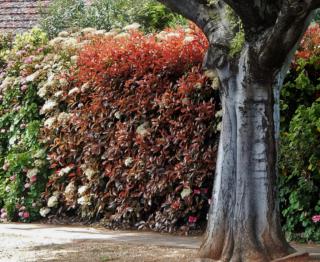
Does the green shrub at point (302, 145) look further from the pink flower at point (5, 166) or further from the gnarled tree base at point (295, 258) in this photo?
the pink flower at point (5, 166)

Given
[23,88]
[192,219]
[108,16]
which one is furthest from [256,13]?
[108,16]

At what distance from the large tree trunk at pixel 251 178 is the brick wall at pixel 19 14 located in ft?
30.7

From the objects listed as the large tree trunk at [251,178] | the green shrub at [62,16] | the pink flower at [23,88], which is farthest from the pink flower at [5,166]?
the large tree trunk at [251,178]

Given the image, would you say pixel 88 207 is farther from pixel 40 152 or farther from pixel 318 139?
pixel 318 139

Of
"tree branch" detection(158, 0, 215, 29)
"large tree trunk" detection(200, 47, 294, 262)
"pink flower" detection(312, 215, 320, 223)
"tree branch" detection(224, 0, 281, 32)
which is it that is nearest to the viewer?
"tree branch" detection(224, 0, 281, 32)

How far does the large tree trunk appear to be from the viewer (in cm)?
708

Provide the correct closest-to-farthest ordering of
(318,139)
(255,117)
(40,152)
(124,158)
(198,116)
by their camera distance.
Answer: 1. (255,117)
2. (318,139)
3. (198,116)
4. (124,158)
5. (40,152)

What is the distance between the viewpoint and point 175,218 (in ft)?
32.4

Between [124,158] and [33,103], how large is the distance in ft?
7.94

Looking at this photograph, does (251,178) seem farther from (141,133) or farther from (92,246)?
(141,133)

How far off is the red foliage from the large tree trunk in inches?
97.3

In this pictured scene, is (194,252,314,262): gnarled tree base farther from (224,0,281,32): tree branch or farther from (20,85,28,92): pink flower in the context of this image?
(20,85,28,92): pink flower

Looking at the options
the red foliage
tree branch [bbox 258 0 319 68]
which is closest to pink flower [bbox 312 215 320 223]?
the red foliage

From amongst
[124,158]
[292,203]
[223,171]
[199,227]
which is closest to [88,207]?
[124,158]
